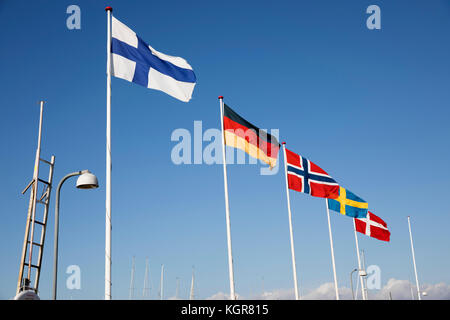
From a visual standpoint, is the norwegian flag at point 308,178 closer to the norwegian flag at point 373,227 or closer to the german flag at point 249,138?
the german flag at point 249,138

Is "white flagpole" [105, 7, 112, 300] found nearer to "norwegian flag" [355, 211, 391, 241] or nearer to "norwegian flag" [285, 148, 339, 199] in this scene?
"norwegian flag" [285, 148, 339, 199]

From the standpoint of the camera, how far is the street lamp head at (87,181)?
47.5 ft

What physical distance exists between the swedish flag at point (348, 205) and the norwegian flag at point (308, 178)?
4.77m

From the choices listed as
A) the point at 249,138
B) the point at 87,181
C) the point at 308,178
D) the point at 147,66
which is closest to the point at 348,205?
the point at 308,178

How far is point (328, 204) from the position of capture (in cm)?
3712

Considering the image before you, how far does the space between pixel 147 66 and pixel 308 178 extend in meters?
16.4

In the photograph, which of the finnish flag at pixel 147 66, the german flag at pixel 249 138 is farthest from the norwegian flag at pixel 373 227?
the finnish flag at pixel 147 66

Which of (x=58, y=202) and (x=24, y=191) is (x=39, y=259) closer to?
(x=24, y=191)

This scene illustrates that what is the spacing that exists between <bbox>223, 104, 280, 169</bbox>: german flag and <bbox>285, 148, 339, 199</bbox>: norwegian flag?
11.7 feet

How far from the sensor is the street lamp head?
14477 mm

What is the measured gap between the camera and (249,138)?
76.8ft

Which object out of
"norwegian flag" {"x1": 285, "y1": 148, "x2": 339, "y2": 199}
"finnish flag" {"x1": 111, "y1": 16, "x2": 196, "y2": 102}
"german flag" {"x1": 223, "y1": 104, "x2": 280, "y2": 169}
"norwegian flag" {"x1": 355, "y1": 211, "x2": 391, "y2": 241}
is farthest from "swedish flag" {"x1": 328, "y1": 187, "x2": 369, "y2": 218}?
"finnish flag" {"x1": 111, "y1": 16, "x2": 196, "y2": 102}

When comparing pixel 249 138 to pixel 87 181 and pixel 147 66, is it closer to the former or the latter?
pixel 147 66
